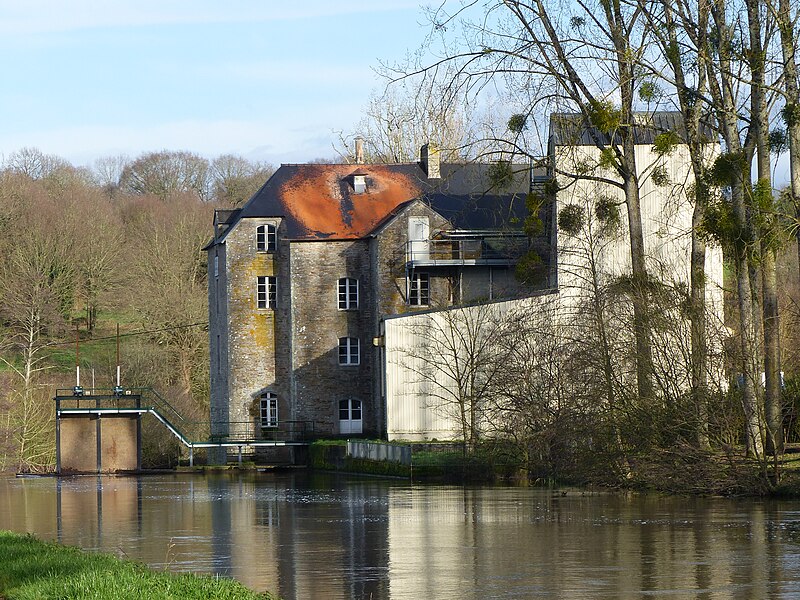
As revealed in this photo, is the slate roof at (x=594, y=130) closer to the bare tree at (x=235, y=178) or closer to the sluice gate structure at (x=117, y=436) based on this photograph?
the sluice gate structure at (x=117, y=436)

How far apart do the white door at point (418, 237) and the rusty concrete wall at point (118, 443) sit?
12911 mm

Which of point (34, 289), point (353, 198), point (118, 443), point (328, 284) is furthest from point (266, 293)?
point (34, 289)

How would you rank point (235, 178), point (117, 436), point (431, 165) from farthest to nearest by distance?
1. point (235, 178)
2. point (431, 165)
3. point (117, 436)

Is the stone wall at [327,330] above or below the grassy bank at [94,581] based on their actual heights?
above

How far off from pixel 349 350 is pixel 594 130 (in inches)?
654

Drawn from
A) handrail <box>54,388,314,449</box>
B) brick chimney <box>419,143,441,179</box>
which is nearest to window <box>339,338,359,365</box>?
handrail <box>54,388,314,449</box>

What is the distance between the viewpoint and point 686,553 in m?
15.9

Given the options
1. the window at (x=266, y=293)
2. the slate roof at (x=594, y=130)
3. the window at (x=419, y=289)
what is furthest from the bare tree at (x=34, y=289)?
the slate roof at (x=594, y=130)

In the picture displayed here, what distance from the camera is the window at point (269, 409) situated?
53000mm

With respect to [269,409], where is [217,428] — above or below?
below

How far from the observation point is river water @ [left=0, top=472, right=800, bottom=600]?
531 inches

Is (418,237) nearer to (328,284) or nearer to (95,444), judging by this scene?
(328,284)

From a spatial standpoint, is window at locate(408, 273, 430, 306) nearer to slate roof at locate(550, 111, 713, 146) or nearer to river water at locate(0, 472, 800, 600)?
slate roof at locate(550, 111, 713, 146)

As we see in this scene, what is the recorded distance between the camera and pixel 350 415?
52.5m
